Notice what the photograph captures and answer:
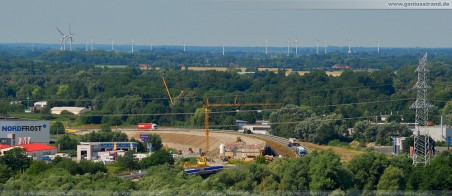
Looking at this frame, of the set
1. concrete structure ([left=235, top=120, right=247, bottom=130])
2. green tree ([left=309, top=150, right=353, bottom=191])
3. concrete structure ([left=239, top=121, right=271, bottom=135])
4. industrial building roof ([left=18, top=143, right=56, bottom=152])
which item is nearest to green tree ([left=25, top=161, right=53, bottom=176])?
green tree ([left=309, top=150, right=353, bottom=191])

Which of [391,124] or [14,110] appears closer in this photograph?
[391,124]

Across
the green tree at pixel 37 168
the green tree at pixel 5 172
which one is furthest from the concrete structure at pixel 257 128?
the green tree at pixel 5 172

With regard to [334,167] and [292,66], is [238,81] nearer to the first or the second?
[292,66]

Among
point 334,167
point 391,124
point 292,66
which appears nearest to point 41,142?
point 391,124

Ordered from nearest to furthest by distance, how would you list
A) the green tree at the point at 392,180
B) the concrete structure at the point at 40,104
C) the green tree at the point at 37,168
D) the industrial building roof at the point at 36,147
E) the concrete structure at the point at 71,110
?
1. the green tree at the point at 392,180
2. the green tree at the point at 37,168
3. the industrial building roof at the point at 36,147
4. the concrete structure at the point at 71,110
5. the concrete structure at the point at 40,104

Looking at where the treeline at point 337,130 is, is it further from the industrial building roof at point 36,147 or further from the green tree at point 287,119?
the industrial building roof at point 36,147

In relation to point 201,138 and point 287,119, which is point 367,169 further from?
point 287,119
